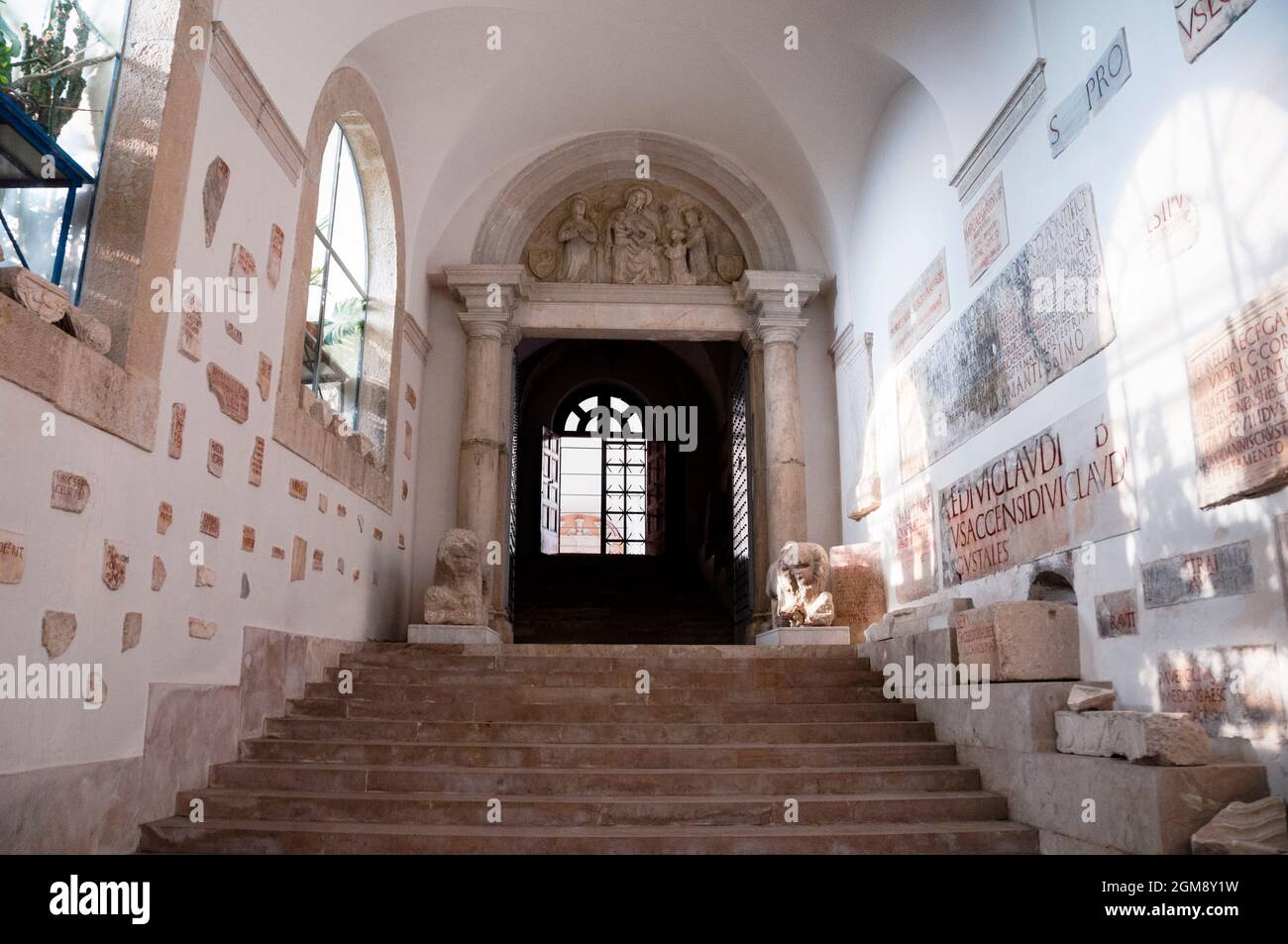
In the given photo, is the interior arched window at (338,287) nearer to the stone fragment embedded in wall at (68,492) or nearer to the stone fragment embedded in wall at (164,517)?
the stone fragment embedded in wall at (164,517)

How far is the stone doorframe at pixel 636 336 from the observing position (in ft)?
32.0

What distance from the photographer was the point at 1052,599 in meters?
5.74

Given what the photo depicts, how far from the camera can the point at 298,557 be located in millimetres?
6508

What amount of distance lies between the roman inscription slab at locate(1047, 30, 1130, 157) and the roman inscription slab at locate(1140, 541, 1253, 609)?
2.49 metres

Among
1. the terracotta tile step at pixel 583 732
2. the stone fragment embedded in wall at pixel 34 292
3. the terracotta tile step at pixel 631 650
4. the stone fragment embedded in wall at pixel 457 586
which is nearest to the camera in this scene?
the stone fragment embedded in wall at pixel 34 292

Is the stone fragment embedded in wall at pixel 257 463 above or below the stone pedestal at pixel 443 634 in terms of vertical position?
above

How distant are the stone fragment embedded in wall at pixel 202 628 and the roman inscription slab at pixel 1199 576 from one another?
4768 millimetres

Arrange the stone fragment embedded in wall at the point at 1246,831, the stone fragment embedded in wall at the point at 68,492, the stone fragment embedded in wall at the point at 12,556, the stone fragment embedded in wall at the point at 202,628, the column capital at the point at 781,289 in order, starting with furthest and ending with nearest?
the column capital at the point at 781,289, the stone fragment embedded in wall at the point at 202,628, the stone fragment embedded in wall at the point at 68,492, the stone fragment embedded in wall at the point at 12,556, the stone fragment embedded in wall at the point at 1246,831

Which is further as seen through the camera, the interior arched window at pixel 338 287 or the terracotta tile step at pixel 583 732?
the interior arched window at pixel 338 287

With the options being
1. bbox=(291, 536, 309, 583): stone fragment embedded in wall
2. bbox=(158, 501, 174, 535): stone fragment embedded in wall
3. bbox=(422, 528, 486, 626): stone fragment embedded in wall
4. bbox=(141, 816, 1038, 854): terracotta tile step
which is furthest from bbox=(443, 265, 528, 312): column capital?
bbox=(141, 816, 1038, 854): terracotta tile step

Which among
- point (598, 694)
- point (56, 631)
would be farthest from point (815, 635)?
point (56, 631)

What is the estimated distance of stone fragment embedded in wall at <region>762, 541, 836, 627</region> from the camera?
8234 mm

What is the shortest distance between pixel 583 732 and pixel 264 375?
2.95 m

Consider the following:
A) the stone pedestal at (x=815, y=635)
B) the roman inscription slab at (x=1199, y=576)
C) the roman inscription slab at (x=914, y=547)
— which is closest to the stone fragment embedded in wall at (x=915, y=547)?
the roman inscription slab at (x=914, y=547)
